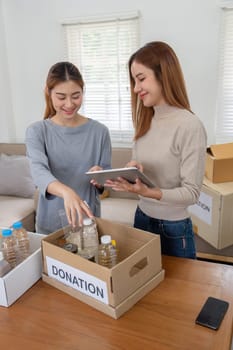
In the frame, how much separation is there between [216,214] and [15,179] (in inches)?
67.7

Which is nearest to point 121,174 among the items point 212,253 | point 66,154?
point 66,154

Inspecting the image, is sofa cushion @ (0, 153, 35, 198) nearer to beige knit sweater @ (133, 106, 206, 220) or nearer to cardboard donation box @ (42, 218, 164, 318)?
beige knit sweater @ (133, 106, 206, 220)

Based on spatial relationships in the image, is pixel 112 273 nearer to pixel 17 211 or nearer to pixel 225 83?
pixel 17 211

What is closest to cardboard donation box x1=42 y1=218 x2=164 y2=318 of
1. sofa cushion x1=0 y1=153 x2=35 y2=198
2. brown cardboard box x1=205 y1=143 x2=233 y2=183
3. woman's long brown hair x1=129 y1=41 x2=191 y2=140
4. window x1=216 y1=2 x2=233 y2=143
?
woman's long brown hair x1=129 y1=41 x2=191 y2=140

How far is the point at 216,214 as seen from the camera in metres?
2.27

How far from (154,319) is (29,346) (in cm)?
34

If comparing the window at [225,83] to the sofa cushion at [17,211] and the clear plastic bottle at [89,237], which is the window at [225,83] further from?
the clear plastic bottle at [89,237]

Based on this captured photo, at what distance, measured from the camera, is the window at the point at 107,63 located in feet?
9.80

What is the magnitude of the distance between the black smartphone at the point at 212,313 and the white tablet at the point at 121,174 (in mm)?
438

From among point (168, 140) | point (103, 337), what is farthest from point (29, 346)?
point (168, 140)

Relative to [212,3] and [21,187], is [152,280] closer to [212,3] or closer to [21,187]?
[21,187]

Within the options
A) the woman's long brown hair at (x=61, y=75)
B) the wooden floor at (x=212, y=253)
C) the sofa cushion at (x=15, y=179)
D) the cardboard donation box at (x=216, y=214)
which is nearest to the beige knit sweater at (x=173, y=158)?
the woman's long brown hair at (x=61, y=75)

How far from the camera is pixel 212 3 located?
2.65 m

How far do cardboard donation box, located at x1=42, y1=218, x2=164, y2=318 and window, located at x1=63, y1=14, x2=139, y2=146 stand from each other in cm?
220
